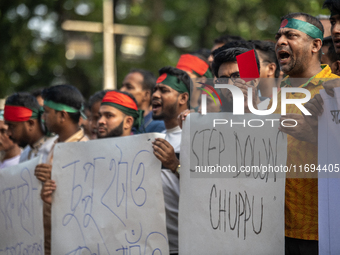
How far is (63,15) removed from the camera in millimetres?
15055

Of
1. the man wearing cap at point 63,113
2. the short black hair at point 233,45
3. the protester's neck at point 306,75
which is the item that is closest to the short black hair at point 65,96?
the man wearing cap at point 63,113

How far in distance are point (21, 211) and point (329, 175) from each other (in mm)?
2797

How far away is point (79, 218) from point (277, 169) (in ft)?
5.44

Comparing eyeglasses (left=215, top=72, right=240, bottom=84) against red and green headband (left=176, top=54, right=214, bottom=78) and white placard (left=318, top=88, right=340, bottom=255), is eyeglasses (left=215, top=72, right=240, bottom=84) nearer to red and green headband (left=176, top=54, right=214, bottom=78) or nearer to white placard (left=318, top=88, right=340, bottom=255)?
white placard (left=318, top=88, right=340, bottom=255)

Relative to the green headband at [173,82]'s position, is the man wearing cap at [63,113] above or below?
below

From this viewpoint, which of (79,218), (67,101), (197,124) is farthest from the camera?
(67,101)

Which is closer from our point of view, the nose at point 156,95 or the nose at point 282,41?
the nose at point 282,41

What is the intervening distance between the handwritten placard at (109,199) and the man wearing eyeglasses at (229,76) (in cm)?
57

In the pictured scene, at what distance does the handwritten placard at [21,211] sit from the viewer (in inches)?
157

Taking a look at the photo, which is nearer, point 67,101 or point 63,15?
point 67,101

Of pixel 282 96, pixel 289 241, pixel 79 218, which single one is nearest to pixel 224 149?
pixel 282 96

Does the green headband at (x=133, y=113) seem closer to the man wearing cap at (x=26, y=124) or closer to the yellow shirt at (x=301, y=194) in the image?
the man wearing cap at (x=26, y=124)

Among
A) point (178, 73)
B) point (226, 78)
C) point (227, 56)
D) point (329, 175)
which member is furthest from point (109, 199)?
point (329, 175)

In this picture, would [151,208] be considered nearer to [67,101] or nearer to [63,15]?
[67,101]
